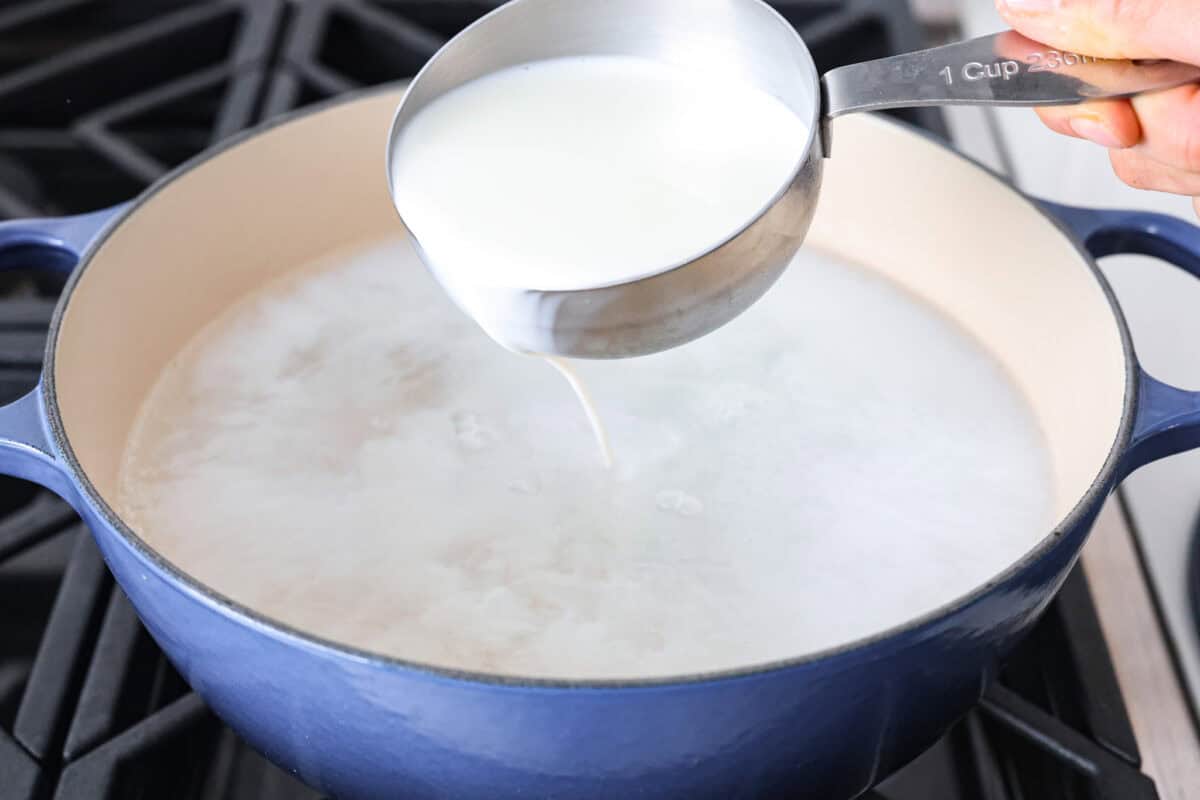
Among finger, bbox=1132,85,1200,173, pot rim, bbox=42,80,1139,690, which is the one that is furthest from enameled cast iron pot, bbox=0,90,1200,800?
finger, bbox=1132,85,1200,173

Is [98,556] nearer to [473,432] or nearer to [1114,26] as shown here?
[473,432]

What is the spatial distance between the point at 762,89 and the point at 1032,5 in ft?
0.57

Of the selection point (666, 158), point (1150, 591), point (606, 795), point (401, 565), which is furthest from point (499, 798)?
point (1150, 591)

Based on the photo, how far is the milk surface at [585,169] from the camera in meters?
0.62

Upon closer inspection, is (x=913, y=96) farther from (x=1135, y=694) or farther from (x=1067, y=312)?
(x=1135, y=694)

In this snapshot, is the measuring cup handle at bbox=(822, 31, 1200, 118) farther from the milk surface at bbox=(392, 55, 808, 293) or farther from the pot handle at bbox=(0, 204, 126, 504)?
the pot handle at bbox=(0, 204, 126, 504)

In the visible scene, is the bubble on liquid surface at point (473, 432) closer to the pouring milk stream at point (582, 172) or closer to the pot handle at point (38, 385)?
the pouring milk stream at point (582, 172)

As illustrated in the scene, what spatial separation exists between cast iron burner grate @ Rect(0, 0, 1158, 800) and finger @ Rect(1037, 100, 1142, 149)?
0.27m

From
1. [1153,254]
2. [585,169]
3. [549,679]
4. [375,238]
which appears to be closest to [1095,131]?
[1153,254]

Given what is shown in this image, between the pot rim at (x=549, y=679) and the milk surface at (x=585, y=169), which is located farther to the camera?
the milk surface at (x=585, y=169)

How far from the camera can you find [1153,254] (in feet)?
2.42

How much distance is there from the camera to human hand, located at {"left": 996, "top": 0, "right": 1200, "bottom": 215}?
55 cm

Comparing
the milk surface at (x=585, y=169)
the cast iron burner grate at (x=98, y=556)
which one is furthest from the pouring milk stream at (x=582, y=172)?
the cast iron burner grate at (x=98, y=556)

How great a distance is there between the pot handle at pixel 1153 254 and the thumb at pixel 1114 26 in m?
0.16
